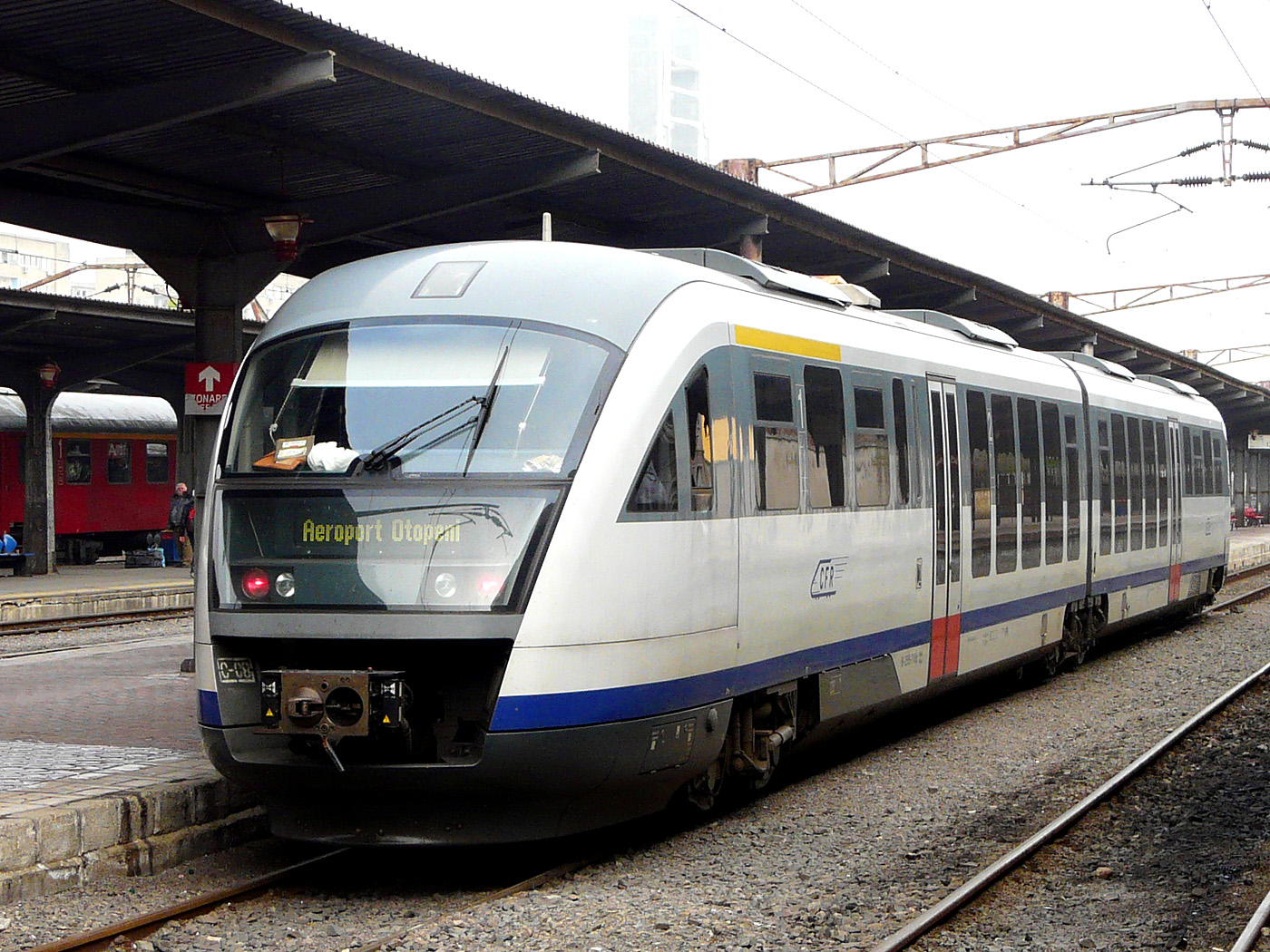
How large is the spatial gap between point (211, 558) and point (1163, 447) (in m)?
13.5

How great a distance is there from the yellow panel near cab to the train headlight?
266 centimetres

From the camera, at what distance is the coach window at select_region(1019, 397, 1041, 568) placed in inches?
500

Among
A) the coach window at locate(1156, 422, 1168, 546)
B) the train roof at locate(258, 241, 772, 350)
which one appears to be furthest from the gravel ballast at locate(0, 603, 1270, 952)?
the coach window at locate(1156, 422, 1168, 546)

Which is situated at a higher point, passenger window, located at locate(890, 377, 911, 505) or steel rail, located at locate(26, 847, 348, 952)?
passenger window, located at locate(890, 377, 911, 505)

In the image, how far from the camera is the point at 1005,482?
12.2m

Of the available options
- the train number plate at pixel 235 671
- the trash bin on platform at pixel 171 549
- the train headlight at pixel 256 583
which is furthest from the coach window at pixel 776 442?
the trash bin on platform at pixel 171 549

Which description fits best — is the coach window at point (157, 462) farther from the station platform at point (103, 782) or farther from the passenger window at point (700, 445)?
the passenger window at point (700, 445)

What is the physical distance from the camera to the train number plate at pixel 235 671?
704cm

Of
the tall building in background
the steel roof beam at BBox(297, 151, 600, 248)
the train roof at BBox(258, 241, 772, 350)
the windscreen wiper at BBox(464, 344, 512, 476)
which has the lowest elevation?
the windscreen wiper at BBox(464, 344, 512, 476)

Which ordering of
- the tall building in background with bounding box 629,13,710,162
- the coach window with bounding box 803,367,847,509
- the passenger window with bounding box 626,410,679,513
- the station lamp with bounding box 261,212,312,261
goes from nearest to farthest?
1. the passenger window with bounding box 626,410,679,513
2. the coach window with bounding box 803,367,847,509
3. the station lamp with bounding box 261,212,312,261
4. the tall building in background with bounding box 629,13,710,162

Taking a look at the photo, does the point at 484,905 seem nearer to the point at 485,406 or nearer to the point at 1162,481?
the point at 485,406

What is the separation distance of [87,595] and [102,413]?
1259 cm

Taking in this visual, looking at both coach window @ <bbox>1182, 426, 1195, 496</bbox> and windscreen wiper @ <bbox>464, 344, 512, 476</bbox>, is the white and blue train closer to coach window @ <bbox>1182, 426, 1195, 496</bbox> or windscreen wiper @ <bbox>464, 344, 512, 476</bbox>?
windscreen wiper @ <bbox>464, 344, 512, 476</bbox>

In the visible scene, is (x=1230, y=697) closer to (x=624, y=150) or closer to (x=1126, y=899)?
(x=1126, y=899)
